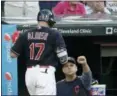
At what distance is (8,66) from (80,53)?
6.58 ft

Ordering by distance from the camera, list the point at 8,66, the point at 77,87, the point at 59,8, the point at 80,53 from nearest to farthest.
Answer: the point at 77,87, the point at 8,66, the point at 59,8, the point at 80,53

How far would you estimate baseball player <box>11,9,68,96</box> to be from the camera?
5.68 meters

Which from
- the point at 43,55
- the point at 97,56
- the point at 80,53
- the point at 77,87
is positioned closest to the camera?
the point at 43,55

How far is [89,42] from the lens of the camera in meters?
11.0

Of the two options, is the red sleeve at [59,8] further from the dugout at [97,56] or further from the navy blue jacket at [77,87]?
the navy blue jacket at [77,87]

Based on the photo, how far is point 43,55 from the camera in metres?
5.70

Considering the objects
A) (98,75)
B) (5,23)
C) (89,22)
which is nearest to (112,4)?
(89,22)

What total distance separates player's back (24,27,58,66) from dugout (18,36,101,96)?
5040 mm

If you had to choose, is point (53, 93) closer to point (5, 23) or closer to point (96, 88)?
point (96, 88)

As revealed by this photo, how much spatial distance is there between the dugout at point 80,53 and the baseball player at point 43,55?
16.5 feet

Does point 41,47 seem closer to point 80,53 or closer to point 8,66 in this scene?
point 8,66

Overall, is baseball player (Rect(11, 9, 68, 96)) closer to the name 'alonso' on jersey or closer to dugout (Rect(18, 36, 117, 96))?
the name 'alonso' on jersey

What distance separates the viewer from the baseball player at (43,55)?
568 centimetres

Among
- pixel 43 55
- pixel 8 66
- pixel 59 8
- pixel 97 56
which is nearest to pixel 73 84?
pixel 43 55
